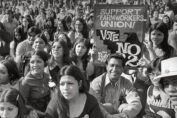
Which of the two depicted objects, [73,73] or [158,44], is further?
[158,44]

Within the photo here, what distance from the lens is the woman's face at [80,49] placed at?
5.33 m

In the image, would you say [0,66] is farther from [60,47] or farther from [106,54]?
[106,54]

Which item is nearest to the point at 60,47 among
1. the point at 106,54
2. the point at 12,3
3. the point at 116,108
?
the point at 106,54

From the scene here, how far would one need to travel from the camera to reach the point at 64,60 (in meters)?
5.00

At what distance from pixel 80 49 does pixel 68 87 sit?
6.93ft

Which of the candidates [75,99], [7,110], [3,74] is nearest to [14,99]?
[7,110]

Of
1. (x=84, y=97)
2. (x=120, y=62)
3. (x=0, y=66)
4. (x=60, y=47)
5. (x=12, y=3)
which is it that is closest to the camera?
(x=84, y=97)

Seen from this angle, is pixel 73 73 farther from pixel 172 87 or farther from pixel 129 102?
pixel 172 87

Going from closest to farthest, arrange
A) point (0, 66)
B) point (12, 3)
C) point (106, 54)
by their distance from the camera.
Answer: point (0, 66) → point (106, 54) → point (12, 3)

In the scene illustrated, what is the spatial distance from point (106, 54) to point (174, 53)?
97cm

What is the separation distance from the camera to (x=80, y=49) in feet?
17.5

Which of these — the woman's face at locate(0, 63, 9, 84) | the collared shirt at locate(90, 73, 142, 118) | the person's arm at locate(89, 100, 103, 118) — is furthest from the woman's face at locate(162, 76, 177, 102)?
the woman's face at locate(0, 63, 9, 84)

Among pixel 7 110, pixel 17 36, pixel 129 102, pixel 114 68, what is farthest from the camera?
pixel 17 36

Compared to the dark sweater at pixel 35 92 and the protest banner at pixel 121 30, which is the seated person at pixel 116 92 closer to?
the protest banner at pixel 121 30
